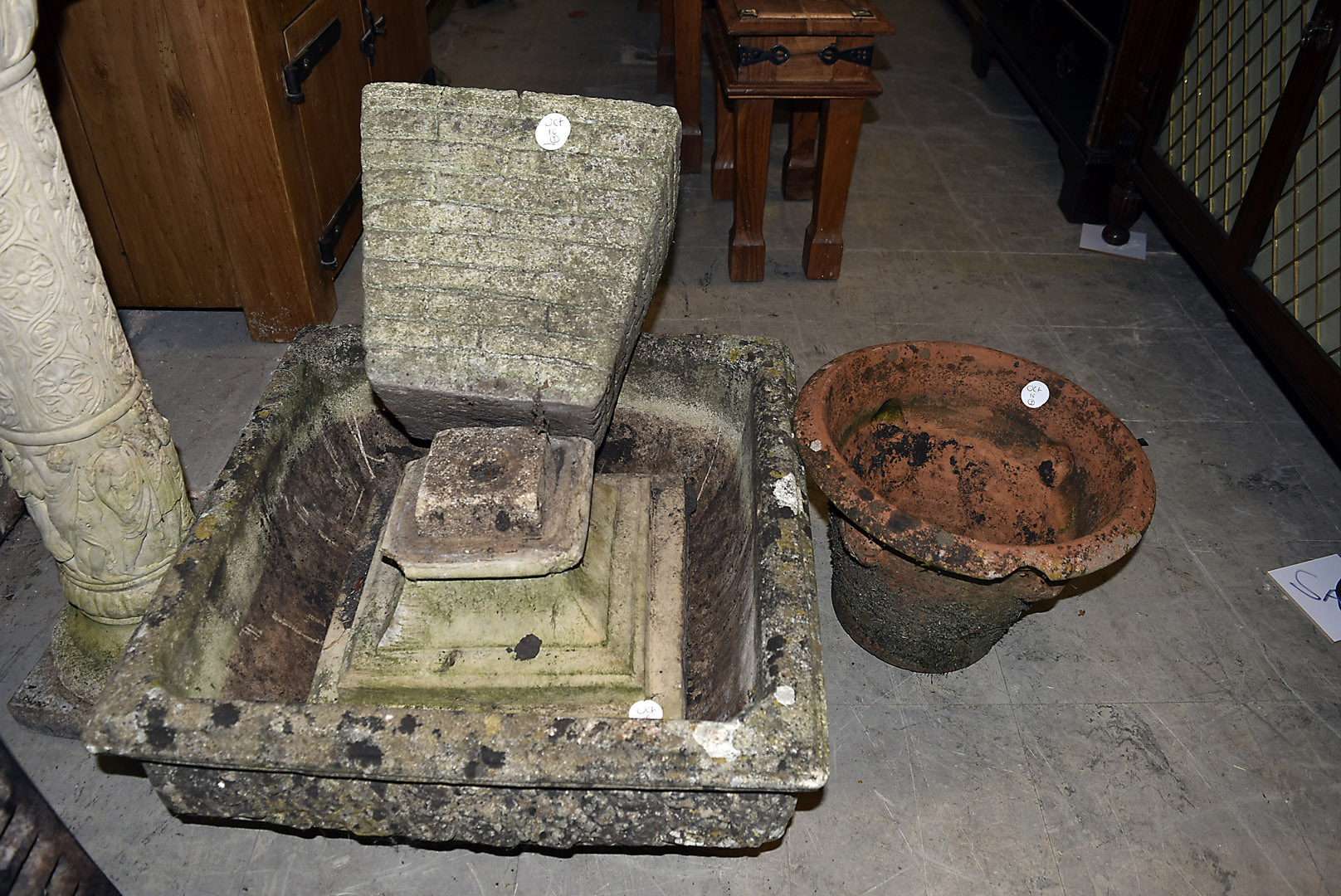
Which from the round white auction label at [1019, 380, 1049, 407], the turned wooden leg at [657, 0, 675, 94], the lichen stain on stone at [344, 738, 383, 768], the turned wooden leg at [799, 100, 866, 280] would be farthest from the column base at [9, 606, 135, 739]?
the turned wooden leg at [657, 0, 675, 94]

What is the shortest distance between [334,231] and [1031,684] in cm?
313

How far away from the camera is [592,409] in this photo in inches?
75.1

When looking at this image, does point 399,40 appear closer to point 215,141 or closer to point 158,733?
point 215,141

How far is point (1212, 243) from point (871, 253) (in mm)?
1419

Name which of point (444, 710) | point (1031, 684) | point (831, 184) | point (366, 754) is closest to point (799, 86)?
point (831, 184)

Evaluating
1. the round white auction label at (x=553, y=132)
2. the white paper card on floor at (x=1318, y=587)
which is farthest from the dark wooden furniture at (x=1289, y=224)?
the round white auction label at (x=553, y=132)

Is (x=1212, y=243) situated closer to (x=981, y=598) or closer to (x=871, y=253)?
(x=871, y=253)

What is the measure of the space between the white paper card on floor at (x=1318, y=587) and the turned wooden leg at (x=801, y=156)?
2683 mm

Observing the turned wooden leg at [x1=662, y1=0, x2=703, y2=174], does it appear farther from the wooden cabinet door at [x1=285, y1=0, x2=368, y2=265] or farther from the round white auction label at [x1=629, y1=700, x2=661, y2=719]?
the round white auction label at [x1=629, y1=700, x2=661, y2=719]

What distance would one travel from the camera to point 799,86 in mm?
3652

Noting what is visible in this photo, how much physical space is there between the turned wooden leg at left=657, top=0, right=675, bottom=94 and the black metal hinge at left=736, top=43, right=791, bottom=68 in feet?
6.53

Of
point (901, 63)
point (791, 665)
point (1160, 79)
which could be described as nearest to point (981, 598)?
point (791, 665)

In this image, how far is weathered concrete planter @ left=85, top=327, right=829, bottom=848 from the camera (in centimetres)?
165

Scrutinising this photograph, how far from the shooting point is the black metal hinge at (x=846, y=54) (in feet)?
11.7
